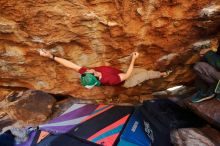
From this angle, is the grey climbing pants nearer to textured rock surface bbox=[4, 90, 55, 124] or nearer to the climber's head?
the climber's head

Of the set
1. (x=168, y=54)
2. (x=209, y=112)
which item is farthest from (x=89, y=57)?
(x=209, y=112)

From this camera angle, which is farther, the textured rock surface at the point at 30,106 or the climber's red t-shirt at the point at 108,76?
the textured rock surface at the point at 30,106

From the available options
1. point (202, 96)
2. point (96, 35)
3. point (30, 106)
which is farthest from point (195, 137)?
point (30, 106)

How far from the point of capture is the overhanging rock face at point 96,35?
212 inches

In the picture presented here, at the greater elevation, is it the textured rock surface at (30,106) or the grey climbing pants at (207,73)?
the grey climbing pants at (207,73)

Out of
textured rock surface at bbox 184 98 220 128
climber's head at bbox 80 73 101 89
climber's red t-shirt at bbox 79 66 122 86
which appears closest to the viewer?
textured rock surface at bbox 184 98 220 128

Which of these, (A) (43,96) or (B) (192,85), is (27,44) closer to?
(A) (43,96)

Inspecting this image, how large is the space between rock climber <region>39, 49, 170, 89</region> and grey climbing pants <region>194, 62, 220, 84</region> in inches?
54.7

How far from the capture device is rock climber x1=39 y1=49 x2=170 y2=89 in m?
5.36

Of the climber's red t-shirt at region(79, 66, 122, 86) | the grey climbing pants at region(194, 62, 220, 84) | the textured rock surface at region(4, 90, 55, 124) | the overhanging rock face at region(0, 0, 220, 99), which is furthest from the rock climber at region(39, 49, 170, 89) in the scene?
the textured rock surface at region(4, 90, 55, 124)

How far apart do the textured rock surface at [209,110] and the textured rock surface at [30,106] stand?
390 cm

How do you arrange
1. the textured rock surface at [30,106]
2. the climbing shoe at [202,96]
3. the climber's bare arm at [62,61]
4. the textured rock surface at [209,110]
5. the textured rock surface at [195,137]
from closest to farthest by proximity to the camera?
1. the textured rock surface at [195,137]
2. the textured rock surface at [209,110]
3. the climbing shoe at [202,96]
4. the climber's bare arm at [62,61]
5. the textured rock surface at [30,106]

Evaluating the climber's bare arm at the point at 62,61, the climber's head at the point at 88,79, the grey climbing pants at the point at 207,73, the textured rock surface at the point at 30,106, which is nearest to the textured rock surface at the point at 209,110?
the grey climbing pants at the point at 207,73

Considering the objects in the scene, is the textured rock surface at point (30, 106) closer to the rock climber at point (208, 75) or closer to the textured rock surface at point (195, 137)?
the textured rock surface at point (195, 137)
